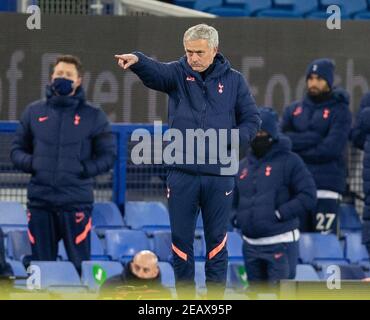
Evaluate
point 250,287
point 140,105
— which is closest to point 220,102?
point 250,287

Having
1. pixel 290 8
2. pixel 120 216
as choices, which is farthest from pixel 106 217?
pixel 290 8

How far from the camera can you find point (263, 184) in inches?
534

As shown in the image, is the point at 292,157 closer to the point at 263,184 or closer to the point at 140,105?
the point at 263,184

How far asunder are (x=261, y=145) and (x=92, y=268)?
1.62 m

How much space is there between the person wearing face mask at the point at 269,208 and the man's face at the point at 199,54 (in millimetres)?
Result: 3229

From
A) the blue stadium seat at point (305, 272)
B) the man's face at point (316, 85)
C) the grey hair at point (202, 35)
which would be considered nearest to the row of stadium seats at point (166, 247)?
the blue stadium seat at point (305, 272)

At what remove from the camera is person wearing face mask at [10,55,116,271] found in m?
13.2

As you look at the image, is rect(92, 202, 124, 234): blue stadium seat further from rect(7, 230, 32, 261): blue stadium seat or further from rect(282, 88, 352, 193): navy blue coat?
rect(282, 88, 352, 193): navy blue coat

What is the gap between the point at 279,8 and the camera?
1741cm

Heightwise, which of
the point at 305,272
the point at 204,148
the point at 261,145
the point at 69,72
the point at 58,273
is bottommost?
the point at 305,272

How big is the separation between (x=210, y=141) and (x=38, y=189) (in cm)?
340

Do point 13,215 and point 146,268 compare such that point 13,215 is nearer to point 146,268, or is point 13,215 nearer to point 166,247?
point 166,247

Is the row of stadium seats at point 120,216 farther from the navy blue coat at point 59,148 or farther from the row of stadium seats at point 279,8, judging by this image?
the row of stadium seats at point 279,8

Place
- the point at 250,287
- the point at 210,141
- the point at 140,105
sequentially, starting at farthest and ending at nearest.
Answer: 1. the point at 140,105
2. the point at 250,287
3. the point at 210,141
